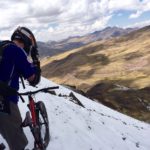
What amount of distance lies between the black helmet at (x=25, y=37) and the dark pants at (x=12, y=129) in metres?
1.22

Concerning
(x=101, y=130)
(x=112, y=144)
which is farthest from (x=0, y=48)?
(x=101, y=130)

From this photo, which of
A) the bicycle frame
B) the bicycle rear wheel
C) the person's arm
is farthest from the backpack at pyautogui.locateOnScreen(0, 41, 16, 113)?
the bicycle rear wheel

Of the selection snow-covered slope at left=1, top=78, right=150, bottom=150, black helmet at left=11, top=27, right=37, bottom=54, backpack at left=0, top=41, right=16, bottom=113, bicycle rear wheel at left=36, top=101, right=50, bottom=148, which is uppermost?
black helmet at left=11, top=27, right=37, bottom=54

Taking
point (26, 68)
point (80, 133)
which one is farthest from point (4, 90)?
point (80, 133)

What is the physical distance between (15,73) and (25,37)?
77 cm

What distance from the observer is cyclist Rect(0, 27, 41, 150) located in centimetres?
715

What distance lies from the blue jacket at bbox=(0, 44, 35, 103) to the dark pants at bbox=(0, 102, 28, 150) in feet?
1.10

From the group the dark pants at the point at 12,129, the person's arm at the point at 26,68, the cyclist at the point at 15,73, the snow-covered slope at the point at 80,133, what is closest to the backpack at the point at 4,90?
the cyclist at the point at 15,73

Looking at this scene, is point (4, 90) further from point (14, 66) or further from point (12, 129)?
point (12, 129)

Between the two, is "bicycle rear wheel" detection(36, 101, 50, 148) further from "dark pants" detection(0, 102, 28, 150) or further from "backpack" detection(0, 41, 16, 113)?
"backpack" detection(0, 41, 16, 113)

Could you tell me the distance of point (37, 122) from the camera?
7.79 m

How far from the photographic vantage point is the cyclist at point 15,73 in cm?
715

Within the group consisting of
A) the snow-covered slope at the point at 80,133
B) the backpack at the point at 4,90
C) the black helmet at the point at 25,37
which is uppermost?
the black helmet at the point at 25,37

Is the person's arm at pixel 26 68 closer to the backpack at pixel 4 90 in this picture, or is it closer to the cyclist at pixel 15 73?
the cyclist at pixel 15 73
